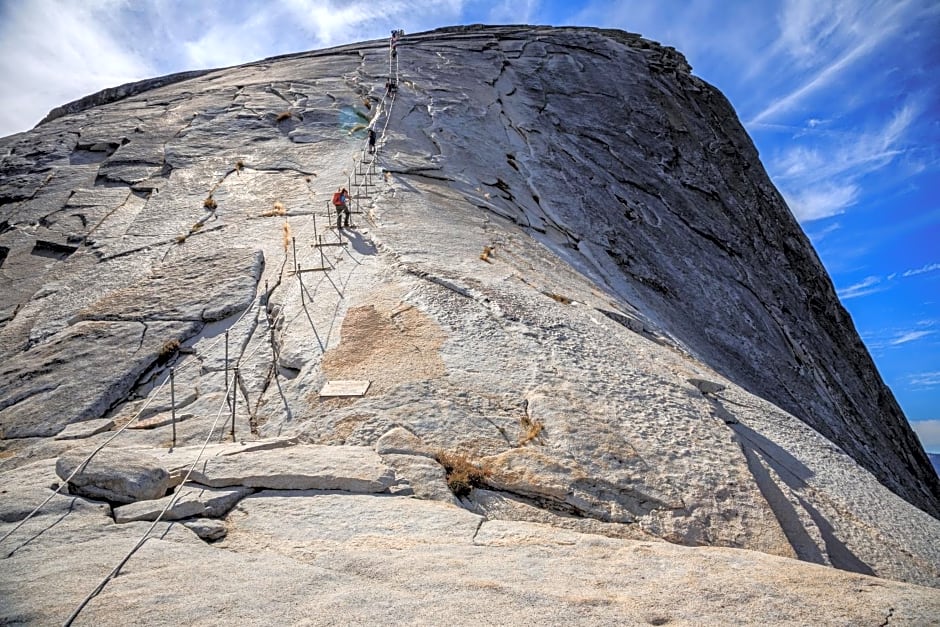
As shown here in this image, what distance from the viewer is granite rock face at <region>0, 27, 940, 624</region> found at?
4043mm

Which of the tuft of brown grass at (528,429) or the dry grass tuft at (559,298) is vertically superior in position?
the dry grass tuft at (559,298)

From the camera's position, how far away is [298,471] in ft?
17.5

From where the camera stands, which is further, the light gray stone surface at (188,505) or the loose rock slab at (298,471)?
the loose rock slab at (298,471)

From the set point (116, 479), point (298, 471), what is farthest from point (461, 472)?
point (116, 479)

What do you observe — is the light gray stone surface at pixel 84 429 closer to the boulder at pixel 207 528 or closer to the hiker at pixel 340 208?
the boulder at pixel 207 528

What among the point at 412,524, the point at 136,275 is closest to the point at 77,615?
the point at 412,524

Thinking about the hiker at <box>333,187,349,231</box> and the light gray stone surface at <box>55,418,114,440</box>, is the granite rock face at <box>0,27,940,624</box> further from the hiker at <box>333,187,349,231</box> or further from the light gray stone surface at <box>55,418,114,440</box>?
the hiker at <box>333,187,349,231</box>

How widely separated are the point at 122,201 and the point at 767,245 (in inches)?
754

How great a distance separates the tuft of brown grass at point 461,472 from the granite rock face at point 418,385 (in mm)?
29

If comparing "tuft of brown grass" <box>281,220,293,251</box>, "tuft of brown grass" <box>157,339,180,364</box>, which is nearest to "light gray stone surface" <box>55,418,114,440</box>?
"tuft of brown grass" <box>157,339,180,364</box>

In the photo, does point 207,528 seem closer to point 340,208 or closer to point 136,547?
point 136,547

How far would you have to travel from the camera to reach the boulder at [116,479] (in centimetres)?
484

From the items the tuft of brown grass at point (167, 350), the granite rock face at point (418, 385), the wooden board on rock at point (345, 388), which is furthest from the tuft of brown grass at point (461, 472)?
the tuft of brown grass at point (167, 350)

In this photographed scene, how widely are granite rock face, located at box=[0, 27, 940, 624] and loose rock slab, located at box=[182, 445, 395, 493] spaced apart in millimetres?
26
